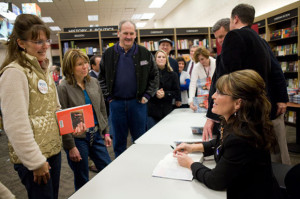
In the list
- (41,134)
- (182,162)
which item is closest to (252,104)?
(182,162)

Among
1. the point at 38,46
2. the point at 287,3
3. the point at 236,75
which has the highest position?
the point at 287,3

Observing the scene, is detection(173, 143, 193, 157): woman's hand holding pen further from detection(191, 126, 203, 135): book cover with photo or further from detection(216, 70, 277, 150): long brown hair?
detection(191, 126, 203, 135): book cover with photo

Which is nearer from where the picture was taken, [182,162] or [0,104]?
[0,104]

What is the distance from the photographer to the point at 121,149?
7.54ft

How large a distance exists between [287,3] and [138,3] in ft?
17.5

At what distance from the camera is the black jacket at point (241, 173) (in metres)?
0.95

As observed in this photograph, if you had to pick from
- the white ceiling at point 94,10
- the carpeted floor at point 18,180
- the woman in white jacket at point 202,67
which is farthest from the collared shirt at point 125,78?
the white ceiling at point 94,10

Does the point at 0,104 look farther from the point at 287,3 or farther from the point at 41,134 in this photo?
the point at 287,3

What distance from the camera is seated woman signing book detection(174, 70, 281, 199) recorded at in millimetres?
958

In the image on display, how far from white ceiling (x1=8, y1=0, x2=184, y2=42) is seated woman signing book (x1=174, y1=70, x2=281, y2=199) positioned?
806 cm

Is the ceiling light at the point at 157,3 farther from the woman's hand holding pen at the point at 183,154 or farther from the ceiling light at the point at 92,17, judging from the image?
the woman's hand holding pen at the point at 183,154

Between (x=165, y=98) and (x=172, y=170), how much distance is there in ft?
5.97

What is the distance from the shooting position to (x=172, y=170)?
44.6 inches

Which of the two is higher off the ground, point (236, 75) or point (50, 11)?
point (50, 11)
